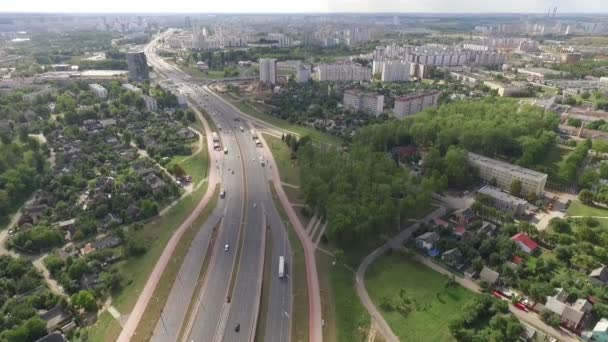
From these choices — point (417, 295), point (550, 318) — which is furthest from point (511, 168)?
point (417, 295)

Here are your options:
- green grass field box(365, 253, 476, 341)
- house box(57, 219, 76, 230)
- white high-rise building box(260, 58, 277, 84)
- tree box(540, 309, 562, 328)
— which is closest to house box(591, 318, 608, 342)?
tree box(540, 309, 562, 328)

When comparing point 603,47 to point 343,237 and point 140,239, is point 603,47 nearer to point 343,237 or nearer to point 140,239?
point 343,237

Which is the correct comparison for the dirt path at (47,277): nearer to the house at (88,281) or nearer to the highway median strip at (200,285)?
the house at (88,281)

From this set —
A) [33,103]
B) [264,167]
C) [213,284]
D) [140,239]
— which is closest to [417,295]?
[213,284]

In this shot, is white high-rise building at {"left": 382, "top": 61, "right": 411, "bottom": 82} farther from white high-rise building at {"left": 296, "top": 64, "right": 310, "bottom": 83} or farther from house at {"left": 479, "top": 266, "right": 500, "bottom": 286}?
house at {"left": 479, "top": 266, "right": 500, "bottom": 286}

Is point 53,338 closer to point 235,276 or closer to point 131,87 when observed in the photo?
point 235,276

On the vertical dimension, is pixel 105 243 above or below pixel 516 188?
below
